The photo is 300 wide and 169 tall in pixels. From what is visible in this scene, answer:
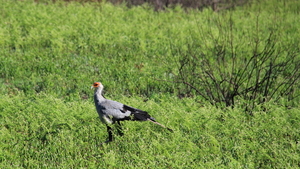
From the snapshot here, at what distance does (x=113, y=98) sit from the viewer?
23.9 ft

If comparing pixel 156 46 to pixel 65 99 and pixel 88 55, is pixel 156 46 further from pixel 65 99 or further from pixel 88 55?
pixel 65 99

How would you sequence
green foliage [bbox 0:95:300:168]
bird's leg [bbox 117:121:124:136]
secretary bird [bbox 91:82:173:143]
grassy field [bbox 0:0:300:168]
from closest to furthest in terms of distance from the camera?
green foliage [bbox 0:95:300:168] → grassy field [bbox 0:0:300:168] → secretary bird [bbox 91:82:173:143] → bird's leg [bbox 117:121:124:136]

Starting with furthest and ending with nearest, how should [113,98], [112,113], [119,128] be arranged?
[113,98], [119,128], [112,113]

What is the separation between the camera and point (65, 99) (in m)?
7.21

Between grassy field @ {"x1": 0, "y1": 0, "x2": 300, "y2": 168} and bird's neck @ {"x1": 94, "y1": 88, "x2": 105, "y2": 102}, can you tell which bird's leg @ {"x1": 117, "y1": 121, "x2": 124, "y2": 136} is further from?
bird's neck @ {"x1": 94, "y1": 88, "x2": 105, "y2": 102}

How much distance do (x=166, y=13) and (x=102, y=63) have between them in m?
6.39

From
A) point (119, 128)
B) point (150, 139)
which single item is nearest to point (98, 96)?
point (119, 128)

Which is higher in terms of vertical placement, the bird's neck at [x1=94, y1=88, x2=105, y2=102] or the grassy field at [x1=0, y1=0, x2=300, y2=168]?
the bird's neck at [x1=94, y1=88, x2=105, y2=102]

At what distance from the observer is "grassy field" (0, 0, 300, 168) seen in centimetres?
465

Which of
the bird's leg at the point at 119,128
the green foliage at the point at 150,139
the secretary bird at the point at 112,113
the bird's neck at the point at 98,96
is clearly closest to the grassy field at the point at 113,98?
the green foliage at the point at 150,139

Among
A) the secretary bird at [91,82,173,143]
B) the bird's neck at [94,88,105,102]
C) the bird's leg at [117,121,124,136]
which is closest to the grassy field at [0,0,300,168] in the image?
the bird's leg at [117,121,124,136]

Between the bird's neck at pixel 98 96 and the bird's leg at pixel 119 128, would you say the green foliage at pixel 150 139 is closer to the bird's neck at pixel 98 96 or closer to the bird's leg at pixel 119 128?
the bird's leg at pixel 119 128

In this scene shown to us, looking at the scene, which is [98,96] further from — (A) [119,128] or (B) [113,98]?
(B) [113,98]

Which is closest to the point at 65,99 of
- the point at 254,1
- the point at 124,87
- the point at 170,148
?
the point at 124,87
